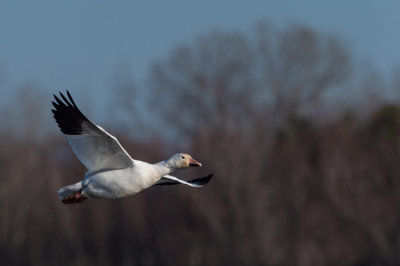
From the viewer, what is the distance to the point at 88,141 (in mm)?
12445

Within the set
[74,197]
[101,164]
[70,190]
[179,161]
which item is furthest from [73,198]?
[179,161]

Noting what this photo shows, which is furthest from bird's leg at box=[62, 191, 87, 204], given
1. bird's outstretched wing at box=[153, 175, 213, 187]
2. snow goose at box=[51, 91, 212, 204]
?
bird's outstretched wing at box=[153, 175, 213, 187]

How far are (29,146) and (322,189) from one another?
13679mm

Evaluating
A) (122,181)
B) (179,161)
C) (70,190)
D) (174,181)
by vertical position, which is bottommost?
(174,181)

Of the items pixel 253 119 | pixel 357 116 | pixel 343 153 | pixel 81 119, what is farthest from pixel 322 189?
pixel 81 119

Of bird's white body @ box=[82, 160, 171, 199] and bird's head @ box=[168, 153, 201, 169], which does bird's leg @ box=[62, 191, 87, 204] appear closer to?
bird's white body @ box=[82, 160, 171, 199]

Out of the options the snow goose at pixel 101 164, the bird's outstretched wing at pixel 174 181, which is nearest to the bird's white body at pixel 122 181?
the snow goose at pixel 101 164

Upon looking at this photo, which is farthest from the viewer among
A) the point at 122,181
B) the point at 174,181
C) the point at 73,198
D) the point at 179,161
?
A: the point at 174,181

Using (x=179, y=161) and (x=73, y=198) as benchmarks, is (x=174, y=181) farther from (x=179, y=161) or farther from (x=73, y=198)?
(x=73, y=198)

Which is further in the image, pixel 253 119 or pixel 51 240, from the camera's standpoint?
pixel 253 119

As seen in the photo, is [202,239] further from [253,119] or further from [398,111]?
[398,111]

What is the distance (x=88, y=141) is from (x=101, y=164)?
1.33 ft

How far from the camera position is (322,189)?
121ft

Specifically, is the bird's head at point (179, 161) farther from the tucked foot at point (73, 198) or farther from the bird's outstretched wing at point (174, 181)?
the tucked foot at point (73, 198)
